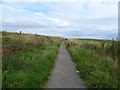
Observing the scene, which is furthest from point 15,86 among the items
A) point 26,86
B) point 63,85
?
point 63,85

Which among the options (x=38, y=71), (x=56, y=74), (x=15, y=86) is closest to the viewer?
(x=15, y=86)

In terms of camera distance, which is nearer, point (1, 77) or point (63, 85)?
point (1, 77)

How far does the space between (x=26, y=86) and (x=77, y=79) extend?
9.29 feet

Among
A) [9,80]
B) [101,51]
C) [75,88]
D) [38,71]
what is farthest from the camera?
[101,51]

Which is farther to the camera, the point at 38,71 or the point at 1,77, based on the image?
A: the point at 38,71

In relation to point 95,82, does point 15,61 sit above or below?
above

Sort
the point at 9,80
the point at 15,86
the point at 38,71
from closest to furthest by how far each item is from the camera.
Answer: the point at 15,86
the point at 9,80
the point at 38,71

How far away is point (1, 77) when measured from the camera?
641 cm

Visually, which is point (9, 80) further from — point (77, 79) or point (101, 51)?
point (101, 51)

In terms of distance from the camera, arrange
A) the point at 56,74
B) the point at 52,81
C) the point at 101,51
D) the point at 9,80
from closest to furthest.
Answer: the point at 9,80 → the point at 52,81 → the point at 56,74 → the point at 101,51

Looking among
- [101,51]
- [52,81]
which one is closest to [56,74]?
[52,81]

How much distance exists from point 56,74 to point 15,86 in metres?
3.20

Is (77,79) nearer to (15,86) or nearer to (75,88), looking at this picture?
(75,88)

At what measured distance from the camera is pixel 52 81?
7656mm
